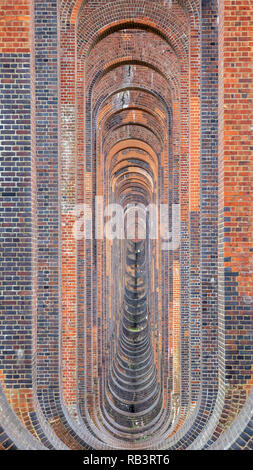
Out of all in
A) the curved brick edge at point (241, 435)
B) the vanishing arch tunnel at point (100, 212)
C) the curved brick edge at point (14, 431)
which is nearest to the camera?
the curved brick edge at point (241, 435)

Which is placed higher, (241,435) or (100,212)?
(100,212)

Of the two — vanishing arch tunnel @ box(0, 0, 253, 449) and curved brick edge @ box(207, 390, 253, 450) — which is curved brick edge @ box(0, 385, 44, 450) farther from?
curved brick edge @ box(207, 390, 253, 450)

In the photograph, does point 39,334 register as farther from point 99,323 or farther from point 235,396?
point 99,323

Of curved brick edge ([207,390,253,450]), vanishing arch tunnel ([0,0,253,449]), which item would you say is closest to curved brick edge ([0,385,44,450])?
vanishing arch tunnel ([0,0,253,449])

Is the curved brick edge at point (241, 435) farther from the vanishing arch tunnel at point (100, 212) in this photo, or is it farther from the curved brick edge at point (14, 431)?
the curved brick edge at point (14, 431)

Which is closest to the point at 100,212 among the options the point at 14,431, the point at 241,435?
the point at 14,431

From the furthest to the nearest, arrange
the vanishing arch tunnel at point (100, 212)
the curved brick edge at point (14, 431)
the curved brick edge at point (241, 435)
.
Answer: the vanishing arch tunnel at point (100, 212), the curved brick edge at point (14, 431), the curved brick edge at point (241, 435)

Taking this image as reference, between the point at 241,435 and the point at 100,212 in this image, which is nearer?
the point at 241,435

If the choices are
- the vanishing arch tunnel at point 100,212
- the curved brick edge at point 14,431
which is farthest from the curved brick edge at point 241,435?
the curved brick edge at point 14,431

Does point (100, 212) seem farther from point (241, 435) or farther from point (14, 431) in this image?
point (241, 435)

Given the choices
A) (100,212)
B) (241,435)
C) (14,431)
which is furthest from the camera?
(100,212)

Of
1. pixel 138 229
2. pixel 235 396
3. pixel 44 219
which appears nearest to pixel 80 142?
pixel 44 219

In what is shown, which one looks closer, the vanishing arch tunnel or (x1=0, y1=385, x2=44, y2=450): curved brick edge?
(x1=0, y1=385, x2=44, y2=450): curved brick edge
